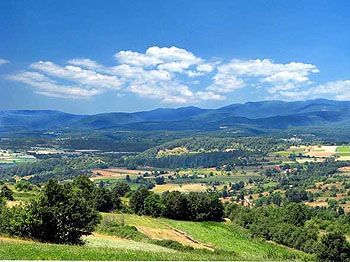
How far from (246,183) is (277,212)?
67.0 meters

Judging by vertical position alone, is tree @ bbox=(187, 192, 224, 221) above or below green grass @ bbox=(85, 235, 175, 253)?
below

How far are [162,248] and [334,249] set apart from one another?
20.1 metres

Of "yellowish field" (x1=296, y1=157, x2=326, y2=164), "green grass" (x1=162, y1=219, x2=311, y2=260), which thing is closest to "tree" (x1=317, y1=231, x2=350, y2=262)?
"green grass" (x1=162, y1=219, x2=311, y2=260)

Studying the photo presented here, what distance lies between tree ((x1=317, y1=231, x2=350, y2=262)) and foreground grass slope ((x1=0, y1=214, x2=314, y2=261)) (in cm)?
193

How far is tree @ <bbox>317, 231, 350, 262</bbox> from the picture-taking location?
37.2m

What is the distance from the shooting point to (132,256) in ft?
56.5

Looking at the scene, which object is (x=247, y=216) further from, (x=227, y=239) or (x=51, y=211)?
(x=51, y=211)

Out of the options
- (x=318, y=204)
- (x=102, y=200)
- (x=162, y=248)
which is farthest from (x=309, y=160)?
(x=162, y=248)

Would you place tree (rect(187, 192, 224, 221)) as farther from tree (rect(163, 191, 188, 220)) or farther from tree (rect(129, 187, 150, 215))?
tree (rect(129, 187, 150, 215))

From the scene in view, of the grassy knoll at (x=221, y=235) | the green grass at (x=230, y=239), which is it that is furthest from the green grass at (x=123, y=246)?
the grassy knoll at (x=221, y=235)

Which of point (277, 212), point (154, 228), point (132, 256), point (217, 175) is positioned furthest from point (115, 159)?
point (132, 256)

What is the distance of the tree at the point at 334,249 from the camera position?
1465 inches

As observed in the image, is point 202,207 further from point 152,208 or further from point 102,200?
point 102,200

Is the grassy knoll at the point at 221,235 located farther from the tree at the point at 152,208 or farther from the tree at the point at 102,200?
the tree at the point at 102,200
